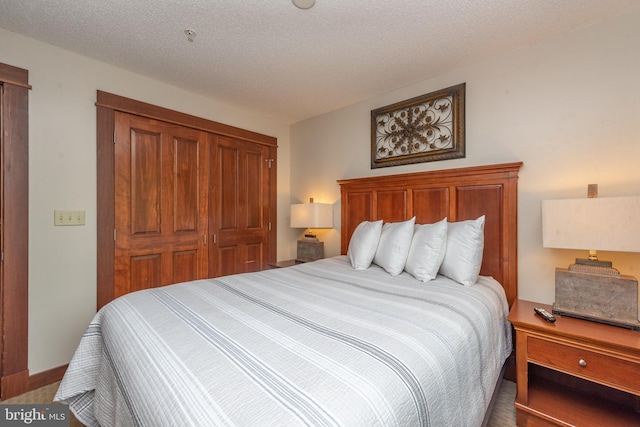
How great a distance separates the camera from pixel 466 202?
7.43 ft

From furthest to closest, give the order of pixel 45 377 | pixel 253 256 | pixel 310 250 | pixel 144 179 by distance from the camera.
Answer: pixel 253 256, pixel 310 250, pixel 144 179, pixel 45 377

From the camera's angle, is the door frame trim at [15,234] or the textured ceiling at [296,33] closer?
the textured ceiling at [296,33]

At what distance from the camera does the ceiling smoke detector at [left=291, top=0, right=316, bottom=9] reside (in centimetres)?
161

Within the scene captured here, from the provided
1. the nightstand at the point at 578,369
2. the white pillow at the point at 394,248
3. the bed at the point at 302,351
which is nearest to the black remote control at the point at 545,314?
the nightstand at the point at 578,369

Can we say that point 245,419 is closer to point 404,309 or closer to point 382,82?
point 404,309

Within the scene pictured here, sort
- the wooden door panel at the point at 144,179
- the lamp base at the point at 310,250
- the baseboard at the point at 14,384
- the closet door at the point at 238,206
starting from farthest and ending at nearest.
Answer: the lamp base at the point at 310,250, the closet door at the point at 238,206, the wooden door panel at the point at 144,179, the baseboard at the point at 14,384

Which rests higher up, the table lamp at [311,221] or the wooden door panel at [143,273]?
the table lamp at [311,221]

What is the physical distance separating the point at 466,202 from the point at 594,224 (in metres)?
0.84

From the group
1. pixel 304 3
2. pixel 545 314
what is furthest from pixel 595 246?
pixel 304 3

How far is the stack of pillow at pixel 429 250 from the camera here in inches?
71.8

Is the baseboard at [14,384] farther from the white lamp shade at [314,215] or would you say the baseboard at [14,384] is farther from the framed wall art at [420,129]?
the framed wall art at [420,129]

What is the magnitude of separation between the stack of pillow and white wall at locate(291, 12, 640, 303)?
52 cm

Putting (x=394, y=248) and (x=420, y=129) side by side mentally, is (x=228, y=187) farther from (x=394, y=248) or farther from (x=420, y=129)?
(x=420, y=129)

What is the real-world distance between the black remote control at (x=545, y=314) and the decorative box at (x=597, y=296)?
0.07 m
